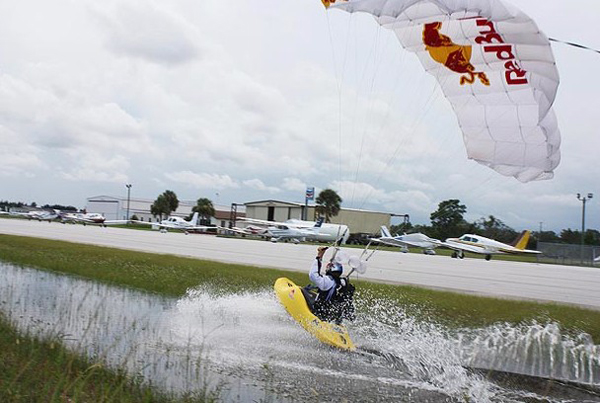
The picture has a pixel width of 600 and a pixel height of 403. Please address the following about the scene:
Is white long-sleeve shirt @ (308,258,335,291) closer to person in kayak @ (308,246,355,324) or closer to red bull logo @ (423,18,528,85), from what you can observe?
person in kayak @ (308,246,355,324)

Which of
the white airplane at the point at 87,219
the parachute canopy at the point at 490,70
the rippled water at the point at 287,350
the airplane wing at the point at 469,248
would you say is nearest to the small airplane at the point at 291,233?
the airplane wing at the point at 469,248

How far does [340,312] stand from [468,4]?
20.7 feet

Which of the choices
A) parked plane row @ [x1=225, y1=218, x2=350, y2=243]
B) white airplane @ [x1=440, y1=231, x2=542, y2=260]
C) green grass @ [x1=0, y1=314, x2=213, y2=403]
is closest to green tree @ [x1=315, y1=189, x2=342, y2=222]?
parked plane row @ [x1=225, y1=218, x2=350, y2=243]

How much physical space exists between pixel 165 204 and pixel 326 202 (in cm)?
3920

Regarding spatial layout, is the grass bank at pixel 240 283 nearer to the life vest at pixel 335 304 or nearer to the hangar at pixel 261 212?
the life vest at pixel 335 304

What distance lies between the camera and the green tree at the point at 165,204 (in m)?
118

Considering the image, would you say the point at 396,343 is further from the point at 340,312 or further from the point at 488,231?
the point at 488,231

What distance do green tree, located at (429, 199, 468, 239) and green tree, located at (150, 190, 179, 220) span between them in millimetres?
70083

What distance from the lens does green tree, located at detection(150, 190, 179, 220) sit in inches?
4638

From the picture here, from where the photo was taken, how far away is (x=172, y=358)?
30.7ft

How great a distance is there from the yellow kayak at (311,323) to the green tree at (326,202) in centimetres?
8507

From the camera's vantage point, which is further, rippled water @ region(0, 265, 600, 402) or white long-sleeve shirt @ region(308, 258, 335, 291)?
white long-sleeve shirt @ region(308, 258, 335, 291)

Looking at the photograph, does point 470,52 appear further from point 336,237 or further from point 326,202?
point 326,202

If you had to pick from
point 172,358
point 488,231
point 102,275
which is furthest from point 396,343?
point 488,231
